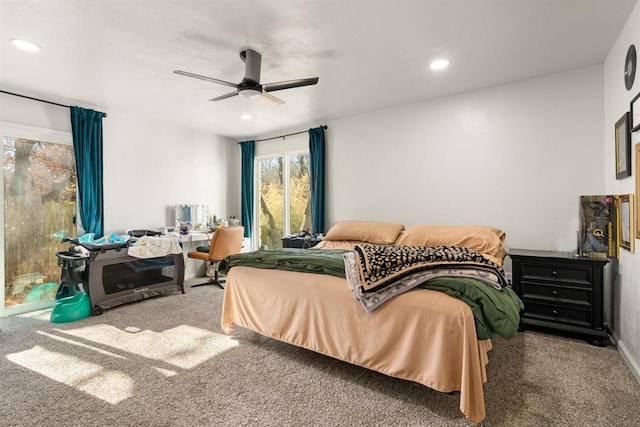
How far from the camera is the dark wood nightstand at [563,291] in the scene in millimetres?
2520

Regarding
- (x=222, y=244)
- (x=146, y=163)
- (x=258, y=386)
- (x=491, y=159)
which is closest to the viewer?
(x=258, y=386)

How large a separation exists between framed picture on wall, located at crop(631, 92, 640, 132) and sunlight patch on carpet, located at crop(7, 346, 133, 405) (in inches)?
144

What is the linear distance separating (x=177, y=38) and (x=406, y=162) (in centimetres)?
283

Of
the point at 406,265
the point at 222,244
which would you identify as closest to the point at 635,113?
the point at 406,265

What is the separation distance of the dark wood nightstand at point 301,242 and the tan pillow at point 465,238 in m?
1.24

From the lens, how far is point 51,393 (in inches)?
73.9

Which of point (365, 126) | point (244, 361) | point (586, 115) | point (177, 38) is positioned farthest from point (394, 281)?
point (365, 126)

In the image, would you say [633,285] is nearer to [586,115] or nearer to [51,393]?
[586,115]

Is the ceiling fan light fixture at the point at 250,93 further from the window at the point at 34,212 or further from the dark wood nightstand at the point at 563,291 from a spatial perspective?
the dark wood nightstand at the point at 563,291

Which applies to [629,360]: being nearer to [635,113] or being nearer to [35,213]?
[635,113]

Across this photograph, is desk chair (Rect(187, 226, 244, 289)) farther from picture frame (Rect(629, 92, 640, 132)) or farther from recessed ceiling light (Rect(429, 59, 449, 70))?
picture frame (Rect(629, 92, 640, 132))

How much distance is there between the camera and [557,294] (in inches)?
106

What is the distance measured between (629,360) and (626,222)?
967 mm

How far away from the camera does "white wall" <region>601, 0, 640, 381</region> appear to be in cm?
209
